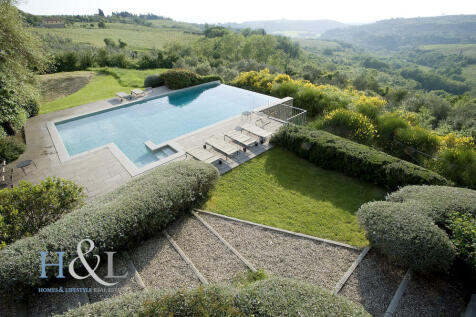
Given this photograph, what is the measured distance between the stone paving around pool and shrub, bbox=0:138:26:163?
0.21 metres

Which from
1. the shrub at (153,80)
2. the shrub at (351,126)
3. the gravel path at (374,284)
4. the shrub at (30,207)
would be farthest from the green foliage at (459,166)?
the shrub at (153,80)

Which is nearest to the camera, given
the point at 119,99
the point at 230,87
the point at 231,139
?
the point at 231,139

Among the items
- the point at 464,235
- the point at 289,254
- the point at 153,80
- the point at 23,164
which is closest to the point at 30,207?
the point at 23,164

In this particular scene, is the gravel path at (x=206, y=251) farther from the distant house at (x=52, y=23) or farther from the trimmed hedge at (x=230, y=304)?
the distant house at (x=52, y=23)

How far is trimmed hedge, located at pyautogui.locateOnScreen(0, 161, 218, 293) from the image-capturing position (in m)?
3.96

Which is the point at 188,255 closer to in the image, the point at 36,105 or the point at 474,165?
the point at 474,165

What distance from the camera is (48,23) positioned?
155ft

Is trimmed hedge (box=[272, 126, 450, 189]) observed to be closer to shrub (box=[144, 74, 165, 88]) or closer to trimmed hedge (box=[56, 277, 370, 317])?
trimmed hedge (box=[56, 277, 370, 317])

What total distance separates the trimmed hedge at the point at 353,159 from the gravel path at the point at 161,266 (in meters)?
5.98

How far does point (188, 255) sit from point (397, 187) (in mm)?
6314

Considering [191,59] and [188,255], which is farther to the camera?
[191,59]

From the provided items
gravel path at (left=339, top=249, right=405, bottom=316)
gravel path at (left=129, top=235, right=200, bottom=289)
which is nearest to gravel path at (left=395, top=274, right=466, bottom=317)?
gravel path at (left=339, top=249, right=405, bottom=316)

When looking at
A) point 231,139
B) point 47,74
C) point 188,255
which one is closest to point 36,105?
point 47,74

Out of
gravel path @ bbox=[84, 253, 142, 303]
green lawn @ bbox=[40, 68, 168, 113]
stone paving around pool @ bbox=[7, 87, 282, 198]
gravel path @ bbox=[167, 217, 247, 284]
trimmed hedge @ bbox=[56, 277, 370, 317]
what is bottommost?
gravel path @ bbox=[167, 217, 247, 284]
